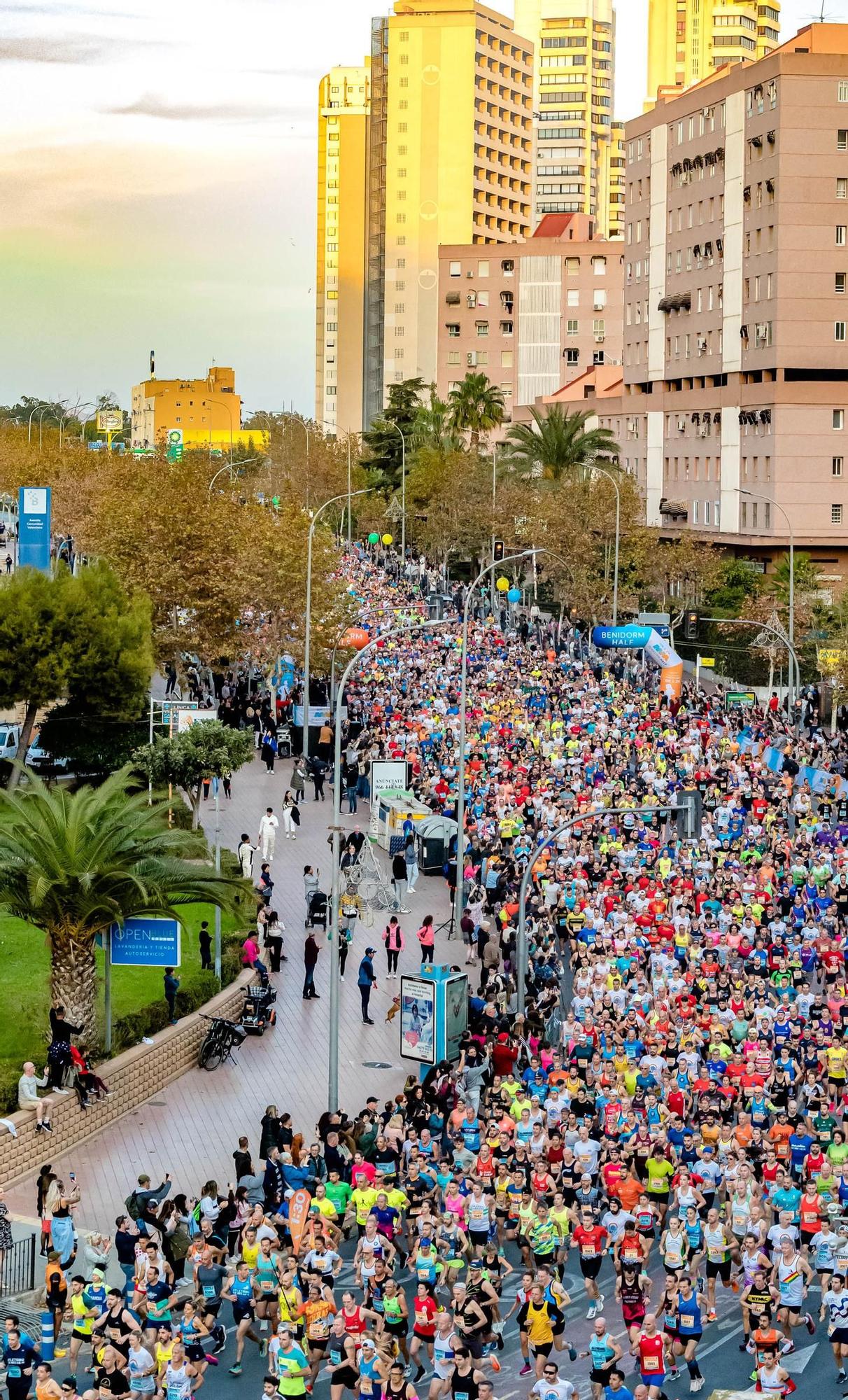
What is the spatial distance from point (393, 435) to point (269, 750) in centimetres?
6975

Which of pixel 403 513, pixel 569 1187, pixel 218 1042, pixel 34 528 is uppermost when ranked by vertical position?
pixel 403 513

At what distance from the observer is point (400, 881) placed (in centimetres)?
3675

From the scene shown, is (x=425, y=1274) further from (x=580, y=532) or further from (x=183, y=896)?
(x=580, y=532)

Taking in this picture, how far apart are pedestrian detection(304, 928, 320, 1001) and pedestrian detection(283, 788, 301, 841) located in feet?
34.4

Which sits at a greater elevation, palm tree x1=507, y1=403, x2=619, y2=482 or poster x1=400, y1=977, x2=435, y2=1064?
palm tree x1=507, y1=403, x2=619, y2=482

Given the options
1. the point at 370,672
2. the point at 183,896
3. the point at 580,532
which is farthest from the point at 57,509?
the point at 183,896

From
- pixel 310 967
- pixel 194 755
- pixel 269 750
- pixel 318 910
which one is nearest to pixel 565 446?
pixel 269 750

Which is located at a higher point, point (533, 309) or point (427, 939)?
point (533, 309)

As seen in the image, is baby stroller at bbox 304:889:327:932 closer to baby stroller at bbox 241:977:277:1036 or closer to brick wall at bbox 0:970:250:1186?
brick wall at bbox 0:970:250:1186

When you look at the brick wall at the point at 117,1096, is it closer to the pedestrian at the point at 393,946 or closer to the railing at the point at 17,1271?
the railing at the point at 17,1271

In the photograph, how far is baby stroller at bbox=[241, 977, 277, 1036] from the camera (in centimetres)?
2848

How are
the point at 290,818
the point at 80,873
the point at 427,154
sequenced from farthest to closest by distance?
the point at 427,154
the point at 290,818
the point at 80,873

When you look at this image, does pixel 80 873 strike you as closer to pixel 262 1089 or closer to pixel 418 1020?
pixel 262 1089

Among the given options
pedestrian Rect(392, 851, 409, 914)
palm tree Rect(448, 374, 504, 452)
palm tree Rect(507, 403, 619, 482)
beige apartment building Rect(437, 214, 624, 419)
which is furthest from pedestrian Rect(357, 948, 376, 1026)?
beige apartment building Rect(437, 214, 624, 419)
